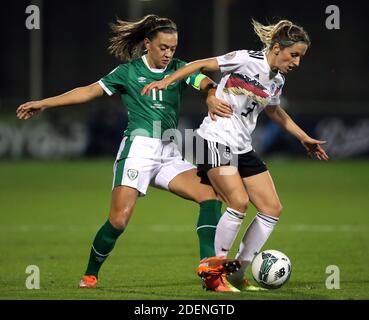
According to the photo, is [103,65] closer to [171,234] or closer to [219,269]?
[171,234]

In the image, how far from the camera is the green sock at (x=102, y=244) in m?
7.98

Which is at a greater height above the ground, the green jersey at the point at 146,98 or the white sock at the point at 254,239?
the green jersey at the point at 146,98

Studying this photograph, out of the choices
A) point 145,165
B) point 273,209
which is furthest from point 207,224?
point 145,165

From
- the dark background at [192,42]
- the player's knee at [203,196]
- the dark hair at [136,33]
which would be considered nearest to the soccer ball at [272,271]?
the player's knee at [203,196]

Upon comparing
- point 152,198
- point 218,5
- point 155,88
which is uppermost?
point 218,5

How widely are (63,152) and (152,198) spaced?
7.92 metres

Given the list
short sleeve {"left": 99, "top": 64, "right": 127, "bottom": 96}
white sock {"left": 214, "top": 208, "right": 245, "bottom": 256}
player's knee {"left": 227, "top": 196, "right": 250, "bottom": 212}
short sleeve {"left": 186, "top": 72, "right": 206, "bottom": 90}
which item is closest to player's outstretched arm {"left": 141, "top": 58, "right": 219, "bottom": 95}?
short sleeve {"left": 186, "top": 72, "right": 206, "bottom": 90}

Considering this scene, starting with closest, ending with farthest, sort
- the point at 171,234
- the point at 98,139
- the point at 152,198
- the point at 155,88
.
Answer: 1. the point at 155,88
2. the point at 171,234
3. the point at 152,198
4. the point at 98,139

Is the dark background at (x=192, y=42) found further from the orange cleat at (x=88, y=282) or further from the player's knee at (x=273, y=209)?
the orange cleat at (x=88, y=282)

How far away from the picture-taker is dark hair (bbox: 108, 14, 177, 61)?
8.00 metres

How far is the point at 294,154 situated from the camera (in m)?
25.8

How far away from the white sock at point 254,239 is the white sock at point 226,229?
0.22m

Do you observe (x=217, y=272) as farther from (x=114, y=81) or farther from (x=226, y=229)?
(x=114, y=81)

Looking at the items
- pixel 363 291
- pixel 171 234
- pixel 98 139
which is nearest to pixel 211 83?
pixel 363 291
